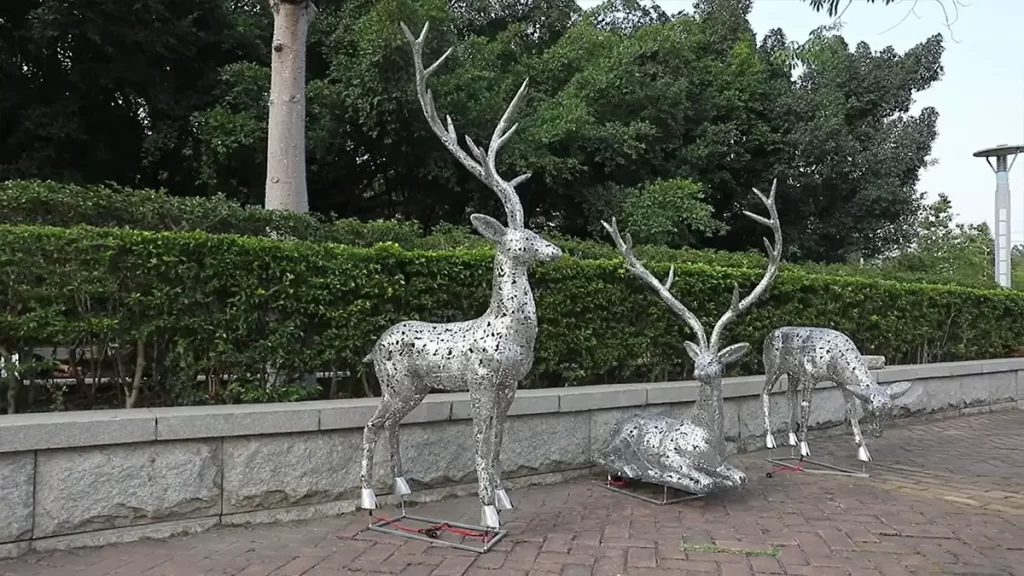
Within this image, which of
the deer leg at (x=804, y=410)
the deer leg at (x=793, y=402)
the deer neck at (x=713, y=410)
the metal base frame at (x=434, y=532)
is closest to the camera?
the metal base frame at (x=434, y=532)

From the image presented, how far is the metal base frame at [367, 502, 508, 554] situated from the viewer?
4398 millimetres

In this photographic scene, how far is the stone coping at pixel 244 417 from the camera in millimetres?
4145

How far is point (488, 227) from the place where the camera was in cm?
430

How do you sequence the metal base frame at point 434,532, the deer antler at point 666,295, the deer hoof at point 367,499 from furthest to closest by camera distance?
the deer antler at point 666,295, the deer hoof at point 367,499, the metal base frame at point 434,532

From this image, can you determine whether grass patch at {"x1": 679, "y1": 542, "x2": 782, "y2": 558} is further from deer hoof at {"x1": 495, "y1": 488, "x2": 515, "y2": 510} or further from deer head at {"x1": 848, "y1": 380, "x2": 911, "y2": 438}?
deer head at {"x1": 848, "y1": 380, "x2": 911, "y2": 438}

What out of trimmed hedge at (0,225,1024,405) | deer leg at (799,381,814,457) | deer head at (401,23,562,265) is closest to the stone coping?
trimmed hedge at (0,225,1024,405)

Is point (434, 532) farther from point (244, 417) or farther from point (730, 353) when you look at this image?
point (730, 353)

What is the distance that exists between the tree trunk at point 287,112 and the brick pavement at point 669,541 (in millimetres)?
3521

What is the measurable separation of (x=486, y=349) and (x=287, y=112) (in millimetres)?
4246

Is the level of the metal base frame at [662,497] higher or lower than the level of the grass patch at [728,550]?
higher

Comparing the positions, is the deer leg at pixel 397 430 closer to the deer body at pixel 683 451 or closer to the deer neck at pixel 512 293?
the deer neck at pixel 512 293

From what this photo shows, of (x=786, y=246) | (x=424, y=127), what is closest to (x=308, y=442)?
(x=424, y=127)

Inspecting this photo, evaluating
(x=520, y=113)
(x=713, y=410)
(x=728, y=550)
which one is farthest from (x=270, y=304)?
(x=520, y=113)

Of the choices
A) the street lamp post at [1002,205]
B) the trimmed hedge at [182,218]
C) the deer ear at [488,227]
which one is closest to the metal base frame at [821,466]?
the trimmed hedge at [182,218]
